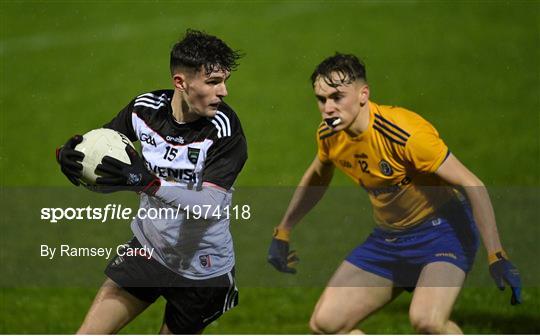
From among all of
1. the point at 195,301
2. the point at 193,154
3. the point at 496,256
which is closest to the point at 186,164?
the point at 193,154

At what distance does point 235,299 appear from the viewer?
298 inches

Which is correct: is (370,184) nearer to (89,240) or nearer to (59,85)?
(89,240)

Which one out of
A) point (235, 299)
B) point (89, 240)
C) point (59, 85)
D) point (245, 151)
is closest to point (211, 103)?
point (245, 151)

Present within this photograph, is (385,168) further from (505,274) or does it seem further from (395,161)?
(505,274)

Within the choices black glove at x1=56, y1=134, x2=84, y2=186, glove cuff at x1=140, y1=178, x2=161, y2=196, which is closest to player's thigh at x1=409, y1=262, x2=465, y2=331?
glove cuff at x1=140, y1=178, x2=161, y2=196

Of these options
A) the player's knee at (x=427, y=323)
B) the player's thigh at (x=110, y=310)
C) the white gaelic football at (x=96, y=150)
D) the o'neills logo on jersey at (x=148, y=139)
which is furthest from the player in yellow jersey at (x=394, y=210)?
the white gaelic football at (x=96, y=150)

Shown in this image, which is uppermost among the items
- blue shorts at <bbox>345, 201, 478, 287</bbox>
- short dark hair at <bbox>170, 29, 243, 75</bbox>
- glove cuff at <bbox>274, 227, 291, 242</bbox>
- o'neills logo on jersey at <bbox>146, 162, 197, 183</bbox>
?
short dark hair at <bbox>170, 29, 243, 75</bbox>

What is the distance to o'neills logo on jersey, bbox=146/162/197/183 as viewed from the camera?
7.21 metres

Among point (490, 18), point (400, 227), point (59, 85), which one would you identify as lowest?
point (59, 85)

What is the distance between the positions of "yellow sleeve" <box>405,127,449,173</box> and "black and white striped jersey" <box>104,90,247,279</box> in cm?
136

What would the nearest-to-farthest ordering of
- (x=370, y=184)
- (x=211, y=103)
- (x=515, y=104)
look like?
(x=211, y=103) → (x=370, y=184) → (x=515, y=104)

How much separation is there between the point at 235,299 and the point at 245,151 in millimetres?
1159

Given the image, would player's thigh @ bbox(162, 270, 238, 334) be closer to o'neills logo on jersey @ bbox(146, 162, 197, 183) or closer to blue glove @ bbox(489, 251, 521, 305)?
o'neills logo on jersey @ bbox(146, 162, 197, 183)

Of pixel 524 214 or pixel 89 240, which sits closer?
pixel 89 240
